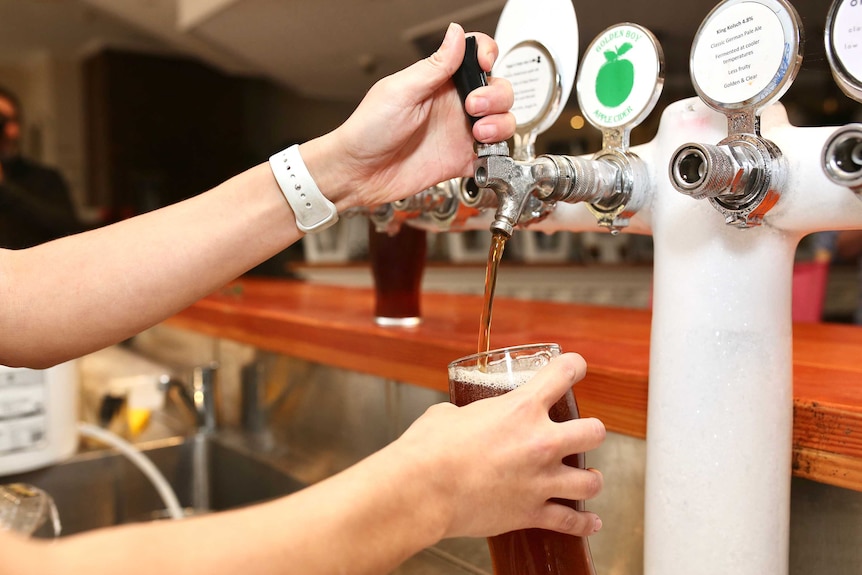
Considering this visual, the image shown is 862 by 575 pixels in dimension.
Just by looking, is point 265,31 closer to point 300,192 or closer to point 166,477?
point 166,477

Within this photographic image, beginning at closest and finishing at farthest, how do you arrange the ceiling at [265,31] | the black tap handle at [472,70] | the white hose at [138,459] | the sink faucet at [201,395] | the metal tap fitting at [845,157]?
the metal tap fitting at [845,157], the black tap handle at [472,70], the white hose at [138,459], the sink faucet at [201,395], the ceiling at [265,31]

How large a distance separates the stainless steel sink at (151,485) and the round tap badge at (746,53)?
0.93 meters

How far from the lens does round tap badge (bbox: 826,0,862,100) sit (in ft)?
1.45

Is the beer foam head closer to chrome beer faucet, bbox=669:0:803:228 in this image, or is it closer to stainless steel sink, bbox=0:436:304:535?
chrome beer faucet, bbox=669:0:803:228

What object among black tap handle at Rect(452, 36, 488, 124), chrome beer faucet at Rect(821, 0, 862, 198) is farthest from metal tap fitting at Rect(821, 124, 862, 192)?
black tap handle at Rect(452, 36, 488, 124)

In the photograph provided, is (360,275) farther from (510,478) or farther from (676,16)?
(510,478)

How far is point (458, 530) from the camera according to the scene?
451 mm

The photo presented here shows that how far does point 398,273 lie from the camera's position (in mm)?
1153

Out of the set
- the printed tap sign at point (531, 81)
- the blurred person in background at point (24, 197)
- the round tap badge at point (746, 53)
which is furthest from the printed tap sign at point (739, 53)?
the blurred person in background at point (24, 197)

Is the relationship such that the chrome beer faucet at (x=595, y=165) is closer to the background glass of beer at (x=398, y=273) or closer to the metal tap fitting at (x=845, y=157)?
the metal tap fitting at (x=845, y=157)

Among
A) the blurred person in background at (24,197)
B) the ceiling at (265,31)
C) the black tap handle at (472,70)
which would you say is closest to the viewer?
the black tap handle at (472,70)

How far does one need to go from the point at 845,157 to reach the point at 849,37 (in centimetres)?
8

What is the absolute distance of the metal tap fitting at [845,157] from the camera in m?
0.43

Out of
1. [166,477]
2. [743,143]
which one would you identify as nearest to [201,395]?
[166,477]
